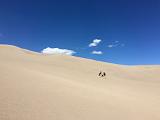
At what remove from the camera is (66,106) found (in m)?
7.23

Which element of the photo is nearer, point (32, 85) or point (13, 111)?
point (13, 111)

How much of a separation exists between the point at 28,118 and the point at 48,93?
2.71 m

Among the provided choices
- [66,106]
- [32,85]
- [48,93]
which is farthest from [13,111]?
[32,85]

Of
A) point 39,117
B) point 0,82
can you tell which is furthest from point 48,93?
point 39,117

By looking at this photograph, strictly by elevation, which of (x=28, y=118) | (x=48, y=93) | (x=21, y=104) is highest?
(x=48, y=93)

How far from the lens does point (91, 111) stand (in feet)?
A: 23.9

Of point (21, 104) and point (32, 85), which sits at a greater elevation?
point (32, 85)

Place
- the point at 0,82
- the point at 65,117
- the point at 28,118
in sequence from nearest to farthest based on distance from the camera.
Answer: the point at 28,118
the point at 65,117
the point at 0,82

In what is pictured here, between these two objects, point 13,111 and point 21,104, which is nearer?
point 13,111

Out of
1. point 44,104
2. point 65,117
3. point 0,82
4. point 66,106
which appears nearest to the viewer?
point 65,117

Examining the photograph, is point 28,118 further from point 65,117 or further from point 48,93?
point 48,93

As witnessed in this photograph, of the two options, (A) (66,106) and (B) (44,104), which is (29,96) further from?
(A) (66,106)

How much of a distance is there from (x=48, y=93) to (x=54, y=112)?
189 centimetres

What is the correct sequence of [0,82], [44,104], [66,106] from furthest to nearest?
[0,82] → [66,106] → [44,104]
